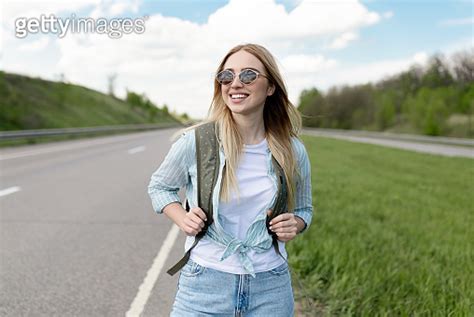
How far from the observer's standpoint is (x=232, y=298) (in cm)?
184

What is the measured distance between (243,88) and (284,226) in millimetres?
567

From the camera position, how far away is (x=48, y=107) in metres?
53.4

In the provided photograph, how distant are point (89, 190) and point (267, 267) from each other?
8.25 meters

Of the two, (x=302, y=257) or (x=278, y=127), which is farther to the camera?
(x=302, y=257)

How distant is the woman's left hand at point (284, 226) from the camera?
183cm

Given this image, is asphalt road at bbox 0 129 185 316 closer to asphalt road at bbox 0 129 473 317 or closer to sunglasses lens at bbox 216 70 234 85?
asphalt road at bbox 0 129 473 317

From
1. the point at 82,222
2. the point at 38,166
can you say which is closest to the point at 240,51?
the point at 82,222

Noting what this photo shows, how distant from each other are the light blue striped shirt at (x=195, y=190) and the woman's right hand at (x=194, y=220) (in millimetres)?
49

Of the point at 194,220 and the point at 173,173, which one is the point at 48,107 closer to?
the point at 173,173

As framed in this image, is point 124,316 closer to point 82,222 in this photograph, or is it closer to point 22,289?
point 22,289

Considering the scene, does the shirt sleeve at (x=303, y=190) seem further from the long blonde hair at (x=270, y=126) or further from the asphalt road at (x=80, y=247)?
the asphalt road at (x=80, y=247)

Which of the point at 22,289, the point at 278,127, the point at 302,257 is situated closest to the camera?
the point at 278,127

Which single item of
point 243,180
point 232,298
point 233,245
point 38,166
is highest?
point 243,180

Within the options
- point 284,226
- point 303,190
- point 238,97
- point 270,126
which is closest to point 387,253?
point 303,190
